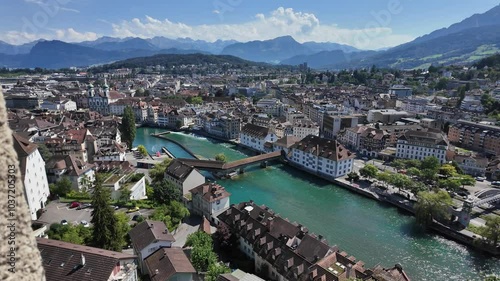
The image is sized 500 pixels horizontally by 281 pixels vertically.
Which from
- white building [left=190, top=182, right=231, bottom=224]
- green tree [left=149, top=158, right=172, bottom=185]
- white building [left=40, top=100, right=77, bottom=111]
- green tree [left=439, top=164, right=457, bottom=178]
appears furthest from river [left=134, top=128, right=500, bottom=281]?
white building [left=40, top=100, right=77, bottom=111]

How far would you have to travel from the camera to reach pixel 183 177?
2206cm

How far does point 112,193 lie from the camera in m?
20.2

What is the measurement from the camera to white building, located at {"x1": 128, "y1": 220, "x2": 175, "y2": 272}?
13570 mm

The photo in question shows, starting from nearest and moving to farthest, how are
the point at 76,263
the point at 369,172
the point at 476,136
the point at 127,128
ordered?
1. the point at 76,263
2. the point at 369,172
3. the point at 127,128
4. the point at 476,136

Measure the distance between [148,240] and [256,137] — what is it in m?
24.1

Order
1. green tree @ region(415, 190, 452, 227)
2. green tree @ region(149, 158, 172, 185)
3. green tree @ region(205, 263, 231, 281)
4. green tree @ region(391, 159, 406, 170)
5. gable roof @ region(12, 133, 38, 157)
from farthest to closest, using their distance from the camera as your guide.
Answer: green tree @ region(391, 159, 406, 170) → green tree @ region(149, 158, 172, 185) → green tree @ region(415, 190, 452, 227) → gable roof @ region(12, 133, 38, 157) → green tree @ region(205, 263, 231, 281)

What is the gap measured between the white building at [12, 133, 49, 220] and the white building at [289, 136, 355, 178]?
68.7 feet

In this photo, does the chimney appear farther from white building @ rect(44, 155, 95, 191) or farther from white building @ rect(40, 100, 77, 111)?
white building @ rect(40, 100, 77, 111)

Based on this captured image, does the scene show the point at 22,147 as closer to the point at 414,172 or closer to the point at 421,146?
the point at 414,172

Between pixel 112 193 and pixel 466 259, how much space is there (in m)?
20.7

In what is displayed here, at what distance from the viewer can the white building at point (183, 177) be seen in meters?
22.0

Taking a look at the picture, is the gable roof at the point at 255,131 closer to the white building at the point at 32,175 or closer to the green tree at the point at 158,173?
the green tree at the point at 158,173

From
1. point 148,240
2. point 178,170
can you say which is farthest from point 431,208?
point 178,170

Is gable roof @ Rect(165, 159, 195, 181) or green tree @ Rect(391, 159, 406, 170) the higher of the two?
gable roof @ Rect(165, 159, 195, 181)
